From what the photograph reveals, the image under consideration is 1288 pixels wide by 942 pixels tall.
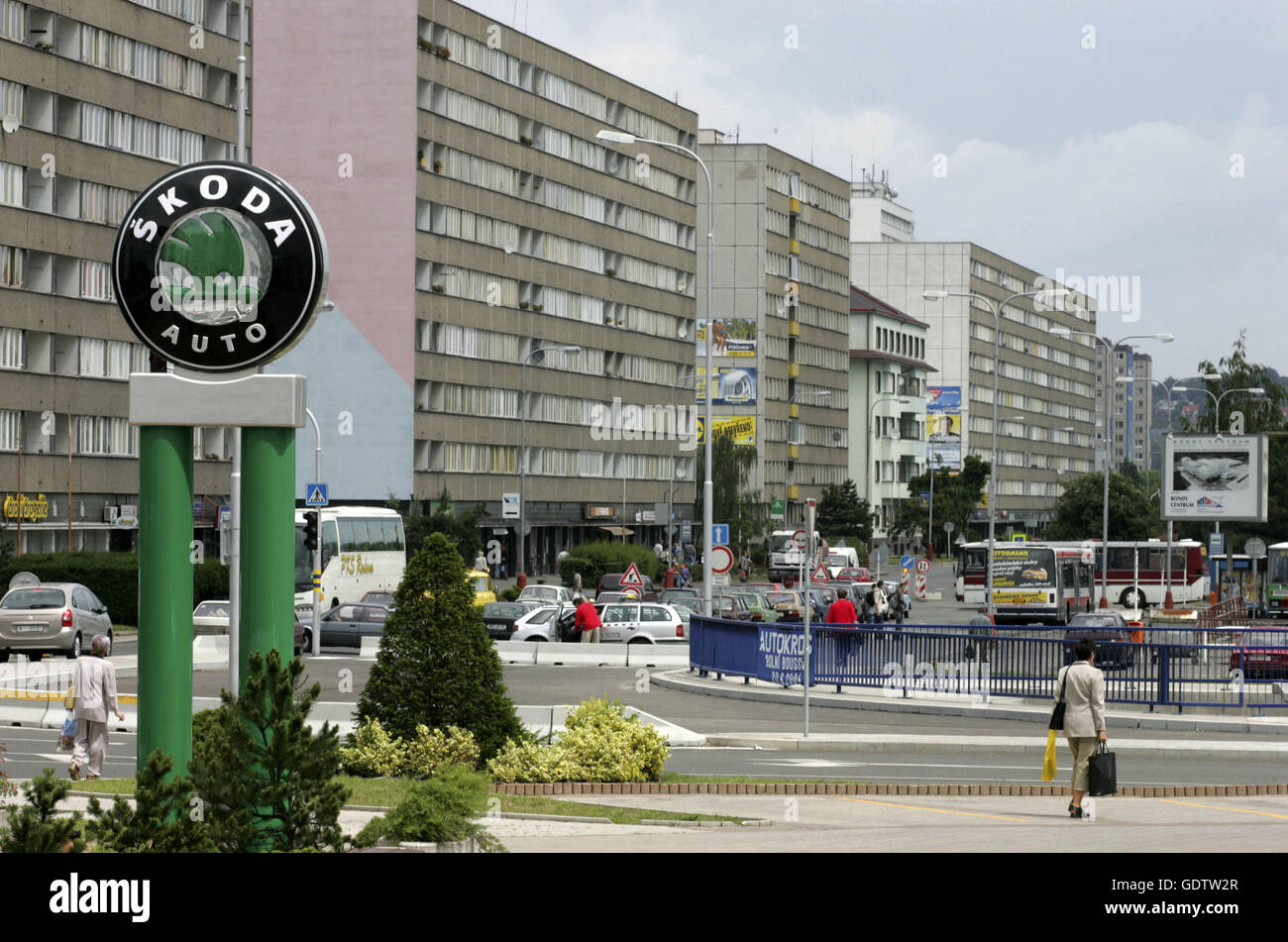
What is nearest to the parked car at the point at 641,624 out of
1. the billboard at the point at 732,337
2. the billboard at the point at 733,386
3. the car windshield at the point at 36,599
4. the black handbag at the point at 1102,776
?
the car windshield at the point at 36,599

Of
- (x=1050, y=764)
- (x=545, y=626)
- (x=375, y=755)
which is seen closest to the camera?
(x=375, y=755)

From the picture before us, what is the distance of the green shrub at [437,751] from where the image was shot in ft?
54.0

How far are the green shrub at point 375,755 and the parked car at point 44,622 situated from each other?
73.6 feet

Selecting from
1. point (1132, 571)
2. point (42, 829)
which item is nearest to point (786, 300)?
point (1132, 571)

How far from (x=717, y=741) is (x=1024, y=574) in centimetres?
4509

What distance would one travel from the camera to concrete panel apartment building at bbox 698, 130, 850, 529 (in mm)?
130250

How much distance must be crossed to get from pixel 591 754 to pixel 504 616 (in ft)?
102

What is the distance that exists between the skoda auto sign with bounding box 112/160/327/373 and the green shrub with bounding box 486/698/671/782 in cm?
688

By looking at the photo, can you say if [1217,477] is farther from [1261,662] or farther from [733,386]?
[1261,662]

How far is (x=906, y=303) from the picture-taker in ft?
589

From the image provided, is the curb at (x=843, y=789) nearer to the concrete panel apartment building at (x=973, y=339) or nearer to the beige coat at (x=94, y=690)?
the beige coat at (x=94, y=690)

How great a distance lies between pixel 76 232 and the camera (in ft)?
230

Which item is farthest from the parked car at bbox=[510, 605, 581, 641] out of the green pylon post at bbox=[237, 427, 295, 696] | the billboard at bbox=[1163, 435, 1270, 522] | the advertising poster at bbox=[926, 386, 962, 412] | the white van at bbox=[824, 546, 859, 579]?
the advertising poster at bbox=[926, 386, 962, 412]
